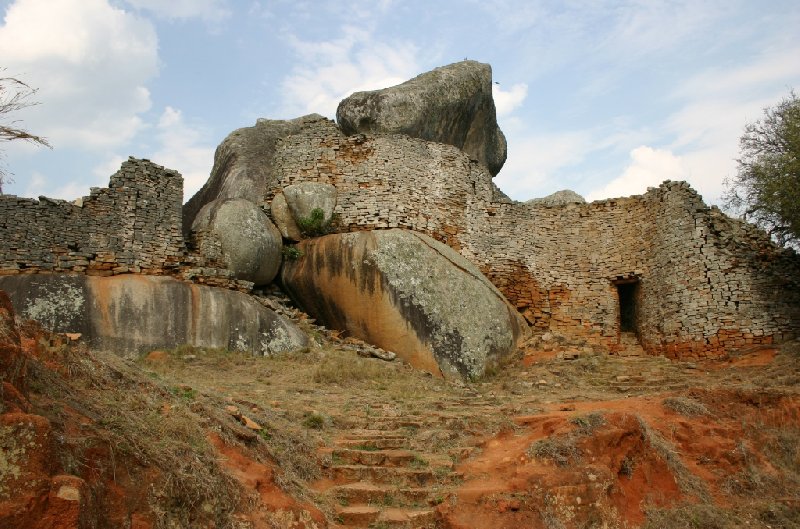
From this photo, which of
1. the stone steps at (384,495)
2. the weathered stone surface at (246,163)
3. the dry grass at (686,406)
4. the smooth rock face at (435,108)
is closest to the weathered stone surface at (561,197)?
the smooth rock face at (435,108)

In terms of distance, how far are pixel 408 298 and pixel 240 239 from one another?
4.11 m

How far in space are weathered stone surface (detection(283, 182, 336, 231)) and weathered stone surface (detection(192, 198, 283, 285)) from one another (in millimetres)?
914

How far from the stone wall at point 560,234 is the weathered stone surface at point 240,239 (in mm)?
1932

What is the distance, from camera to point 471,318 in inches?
666

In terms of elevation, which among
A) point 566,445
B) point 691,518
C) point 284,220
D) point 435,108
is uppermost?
point 435,108

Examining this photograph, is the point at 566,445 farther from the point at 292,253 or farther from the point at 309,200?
the point at 309,200

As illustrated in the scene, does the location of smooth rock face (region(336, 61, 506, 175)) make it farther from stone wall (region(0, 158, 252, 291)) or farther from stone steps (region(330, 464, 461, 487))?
stone steps (region(330, 464, 461, 487))

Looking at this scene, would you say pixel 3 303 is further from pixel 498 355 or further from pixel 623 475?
pixel 498 355

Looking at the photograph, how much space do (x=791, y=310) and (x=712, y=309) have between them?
5.36ft

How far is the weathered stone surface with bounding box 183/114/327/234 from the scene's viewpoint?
19406 mm

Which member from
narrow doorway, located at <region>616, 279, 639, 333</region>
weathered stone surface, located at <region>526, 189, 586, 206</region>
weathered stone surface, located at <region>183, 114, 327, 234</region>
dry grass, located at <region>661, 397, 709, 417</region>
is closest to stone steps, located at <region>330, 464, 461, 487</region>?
dry grass, located at <region>661, 397, 709, 417</region>

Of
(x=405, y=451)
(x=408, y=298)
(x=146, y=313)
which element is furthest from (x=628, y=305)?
(x=405, y=451)

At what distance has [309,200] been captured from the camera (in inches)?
727

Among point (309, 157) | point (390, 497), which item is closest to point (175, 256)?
point (309, 157)
